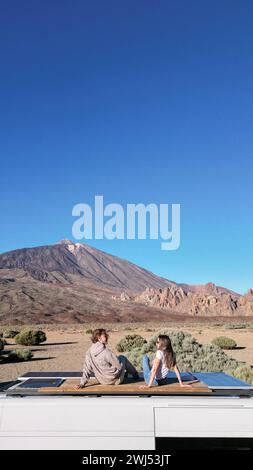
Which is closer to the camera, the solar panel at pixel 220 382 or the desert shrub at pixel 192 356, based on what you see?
the solar panel at pixel 220 382

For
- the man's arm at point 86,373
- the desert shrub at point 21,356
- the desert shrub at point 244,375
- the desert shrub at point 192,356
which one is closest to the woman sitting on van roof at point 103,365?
the man's arm at point 86,373

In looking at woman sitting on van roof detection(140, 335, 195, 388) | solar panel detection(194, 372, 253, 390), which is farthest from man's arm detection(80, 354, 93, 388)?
solar panel detection(194, 372, 253, 390)

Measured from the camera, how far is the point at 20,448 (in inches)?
159

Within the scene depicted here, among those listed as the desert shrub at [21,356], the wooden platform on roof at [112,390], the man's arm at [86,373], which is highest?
the man's arm at [86,373]

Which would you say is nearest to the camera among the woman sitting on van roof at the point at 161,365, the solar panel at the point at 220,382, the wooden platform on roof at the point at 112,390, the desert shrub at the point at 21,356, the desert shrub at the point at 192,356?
the wooden platform on roof at the point at 112,390

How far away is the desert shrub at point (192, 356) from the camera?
632 inches

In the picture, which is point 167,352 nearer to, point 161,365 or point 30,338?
point 161,365

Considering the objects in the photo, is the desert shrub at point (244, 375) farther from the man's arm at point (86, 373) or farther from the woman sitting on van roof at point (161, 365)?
the man's arm at point (86, 373)

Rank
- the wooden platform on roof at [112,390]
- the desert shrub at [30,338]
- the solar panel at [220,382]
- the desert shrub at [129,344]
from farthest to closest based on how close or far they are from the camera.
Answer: the desert shrub at [30,338] < the desert shrub at [129,344] < the solar panel at [220,382] < the wooden platform on roof at [112,390]

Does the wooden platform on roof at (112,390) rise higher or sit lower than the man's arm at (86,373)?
lower

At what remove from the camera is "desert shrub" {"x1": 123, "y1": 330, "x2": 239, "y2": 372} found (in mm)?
16062

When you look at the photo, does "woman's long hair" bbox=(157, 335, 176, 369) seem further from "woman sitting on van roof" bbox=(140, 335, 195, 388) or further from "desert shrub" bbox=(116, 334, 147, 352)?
"desert shrub" bbox=(116, 334, 147, 352)

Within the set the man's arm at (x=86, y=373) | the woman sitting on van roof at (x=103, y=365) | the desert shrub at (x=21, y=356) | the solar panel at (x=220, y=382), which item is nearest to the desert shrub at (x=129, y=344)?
the desert shrub at (x=21, y=356)

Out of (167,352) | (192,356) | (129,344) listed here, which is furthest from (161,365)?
(129,344)
